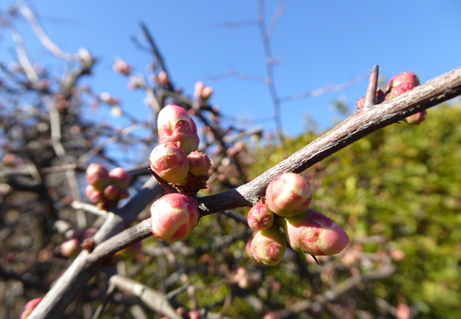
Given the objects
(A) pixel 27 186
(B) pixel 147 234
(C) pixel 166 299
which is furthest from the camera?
(A) pixel 27 186

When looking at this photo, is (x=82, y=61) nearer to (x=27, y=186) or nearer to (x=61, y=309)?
(x=27, y=186)

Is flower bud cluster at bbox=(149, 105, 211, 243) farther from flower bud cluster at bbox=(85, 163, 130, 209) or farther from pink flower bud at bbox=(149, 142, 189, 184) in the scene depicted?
flower bud cluster at bbox=(85, 163, 130, 209)

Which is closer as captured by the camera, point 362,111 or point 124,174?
point 362,111

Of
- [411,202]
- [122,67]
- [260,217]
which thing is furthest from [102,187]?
[411,202]

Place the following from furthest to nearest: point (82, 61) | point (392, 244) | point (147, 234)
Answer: point (82, 61)
point (392, 244)
point (147, 234)

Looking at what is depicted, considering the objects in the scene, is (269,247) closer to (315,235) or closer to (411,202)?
(315,235)

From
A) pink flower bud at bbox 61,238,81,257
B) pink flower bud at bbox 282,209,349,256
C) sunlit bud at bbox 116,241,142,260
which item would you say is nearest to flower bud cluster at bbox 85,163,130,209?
sunlit bud at bbox 116,241,142,260

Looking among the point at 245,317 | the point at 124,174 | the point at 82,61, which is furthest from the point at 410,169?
the point at 82,61

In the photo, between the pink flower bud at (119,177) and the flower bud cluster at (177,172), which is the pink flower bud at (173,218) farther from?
the pink flower bud at (119,177)
